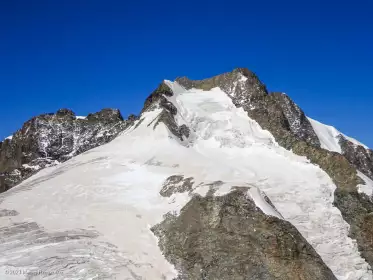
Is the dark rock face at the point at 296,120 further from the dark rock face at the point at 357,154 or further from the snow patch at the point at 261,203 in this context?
the snow patch at the point at 261,203

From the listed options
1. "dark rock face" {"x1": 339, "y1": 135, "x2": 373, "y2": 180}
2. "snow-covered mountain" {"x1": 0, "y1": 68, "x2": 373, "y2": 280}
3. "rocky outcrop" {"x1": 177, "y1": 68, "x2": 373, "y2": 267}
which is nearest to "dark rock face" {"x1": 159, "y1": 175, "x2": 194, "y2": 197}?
"snow-covered mountain" {"x1": 0, "y1": 68, "x2": 373, "y2": 280}

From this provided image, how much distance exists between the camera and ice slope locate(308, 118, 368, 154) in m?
54.8

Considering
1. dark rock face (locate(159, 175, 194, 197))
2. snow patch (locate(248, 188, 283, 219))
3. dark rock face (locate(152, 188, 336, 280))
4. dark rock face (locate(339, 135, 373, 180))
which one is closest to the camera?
dark rock face (locate(152, 188, 336, 280))

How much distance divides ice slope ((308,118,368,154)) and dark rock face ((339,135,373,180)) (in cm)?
77

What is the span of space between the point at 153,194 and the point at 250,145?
447 inches

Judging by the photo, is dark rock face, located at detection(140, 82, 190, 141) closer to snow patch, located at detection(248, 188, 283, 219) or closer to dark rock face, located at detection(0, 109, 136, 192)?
dark rock face, located at detection(0, 109, 136, 192)

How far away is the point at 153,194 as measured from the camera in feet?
85.9

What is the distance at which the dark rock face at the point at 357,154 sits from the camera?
179 feet

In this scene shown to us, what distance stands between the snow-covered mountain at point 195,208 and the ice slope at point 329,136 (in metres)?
16.3

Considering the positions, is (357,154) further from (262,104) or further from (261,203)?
(261,203)

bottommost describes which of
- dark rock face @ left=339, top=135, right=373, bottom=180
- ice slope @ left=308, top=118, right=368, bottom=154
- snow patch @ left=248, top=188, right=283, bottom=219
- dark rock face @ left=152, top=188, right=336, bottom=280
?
dark rock face @ left=152, top=188, right=336, bottom=280

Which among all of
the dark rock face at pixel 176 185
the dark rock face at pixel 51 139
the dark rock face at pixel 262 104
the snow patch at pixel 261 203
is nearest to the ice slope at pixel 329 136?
the dark rock face at pixel 262 104

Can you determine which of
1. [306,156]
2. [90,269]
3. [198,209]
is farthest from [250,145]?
[90,269]

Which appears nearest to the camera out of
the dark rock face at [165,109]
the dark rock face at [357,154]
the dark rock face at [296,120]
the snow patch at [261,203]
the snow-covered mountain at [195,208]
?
the snow-covered mountain at [195,208]
